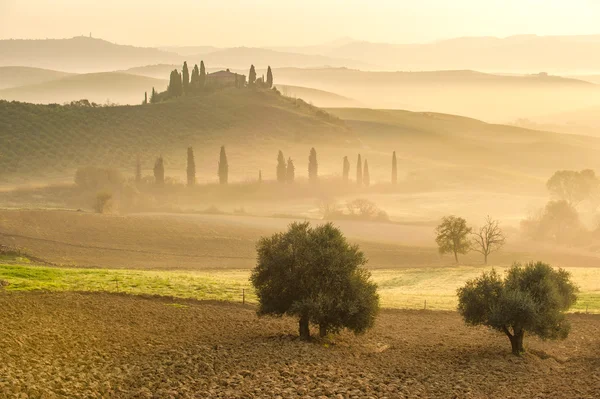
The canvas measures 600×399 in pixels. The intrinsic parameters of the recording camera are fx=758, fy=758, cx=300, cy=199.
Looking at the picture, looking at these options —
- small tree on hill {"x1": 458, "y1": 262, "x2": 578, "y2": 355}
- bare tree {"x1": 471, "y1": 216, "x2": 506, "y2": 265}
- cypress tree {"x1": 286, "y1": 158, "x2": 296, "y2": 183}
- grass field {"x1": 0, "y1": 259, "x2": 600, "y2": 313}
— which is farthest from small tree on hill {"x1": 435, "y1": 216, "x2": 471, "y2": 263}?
cypress tree {"x1": 286, "y1": 158, "x2": 296, "y2": 183}

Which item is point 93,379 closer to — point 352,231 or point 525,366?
point 525,366

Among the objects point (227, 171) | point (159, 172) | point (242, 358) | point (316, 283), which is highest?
point (227, 171)

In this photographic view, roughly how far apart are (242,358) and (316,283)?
660 cm

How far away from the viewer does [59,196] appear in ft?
493

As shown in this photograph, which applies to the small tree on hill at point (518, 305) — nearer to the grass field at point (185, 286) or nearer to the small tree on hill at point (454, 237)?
the grass field at point (185, 286)

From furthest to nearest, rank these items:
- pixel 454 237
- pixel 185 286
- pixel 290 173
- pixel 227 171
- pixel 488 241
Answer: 1. pixel 290 173
2. pixel 227 171
3. pixel 488 241
4. pixel 454 237
5. pixel 185 286

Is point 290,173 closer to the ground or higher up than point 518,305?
higher up

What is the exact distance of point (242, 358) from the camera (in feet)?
124

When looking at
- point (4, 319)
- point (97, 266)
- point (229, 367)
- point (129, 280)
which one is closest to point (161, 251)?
point (97, 266)

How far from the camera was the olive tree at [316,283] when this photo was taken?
41656mm

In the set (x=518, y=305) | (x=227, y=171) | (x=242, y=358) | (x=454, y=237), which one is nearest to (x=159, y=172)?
(x=227, y=171)

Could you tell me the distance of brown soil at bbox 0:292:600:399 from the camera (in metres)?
33.2

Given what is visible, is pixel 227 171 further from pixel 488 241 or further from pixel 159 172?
pixel 488 241

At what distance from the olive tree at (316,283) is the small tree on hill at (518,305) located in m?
6.14
